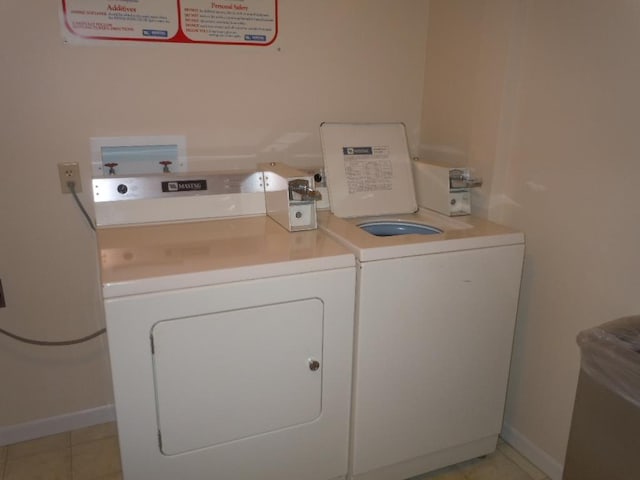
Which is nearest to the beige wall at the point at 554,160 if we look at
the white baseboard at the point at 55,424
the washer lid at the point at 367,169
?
the washer lid at the point at 367,169

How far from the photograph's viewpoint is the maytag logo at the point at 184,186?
5.78 feet

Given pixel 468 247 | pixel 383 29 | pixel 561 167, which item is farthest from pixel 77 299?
pixel 561 167

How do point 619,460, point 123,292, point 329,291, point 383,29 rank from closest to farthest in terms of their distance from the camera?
1. point 123,292
2. point 619,460
3. point 329,291
4. point 383,29

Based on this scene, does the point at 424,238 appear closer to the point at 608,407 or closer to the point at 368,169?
the point at 368,169

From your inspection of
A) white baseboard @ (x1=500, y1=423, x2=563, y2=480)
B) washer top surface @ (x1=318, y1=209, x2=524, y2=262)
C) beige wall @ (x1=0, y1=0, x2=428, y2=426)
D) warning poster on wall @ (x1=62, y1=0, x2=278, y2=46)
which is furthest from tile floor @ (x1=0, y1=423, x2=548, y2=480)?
warning poster on wall @ (x1=62, y1=0, x2=278, y2=46)

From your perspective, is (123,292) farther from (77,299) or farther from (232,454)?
(77,299)

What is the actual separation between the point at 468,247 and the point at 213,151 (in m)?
1.09

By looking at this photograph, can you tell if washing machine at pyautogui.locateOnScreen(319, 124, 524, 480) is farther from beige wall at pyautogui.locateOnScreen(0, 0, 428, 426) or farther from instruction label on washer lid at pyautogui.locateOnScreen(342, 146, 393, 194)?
beige wall at pyautogui.locateOnScreen(0, 0, 428, 426)

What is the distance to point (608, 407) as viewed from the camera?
52.9 inches

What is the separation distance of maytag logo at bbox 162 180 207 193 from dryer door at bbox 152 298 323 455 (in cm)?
64

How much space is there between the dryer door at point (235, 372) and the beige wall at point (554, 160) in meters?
0.92

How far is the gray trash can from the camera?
127 centimetres

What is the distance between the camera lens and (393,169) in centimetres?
203

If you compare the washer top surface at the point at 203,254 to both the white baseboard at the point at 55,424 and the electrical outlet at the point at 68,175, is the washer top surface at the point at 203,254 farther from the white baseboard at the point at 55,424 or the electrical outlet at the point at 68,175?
the white baseboard at the point at 55,424
